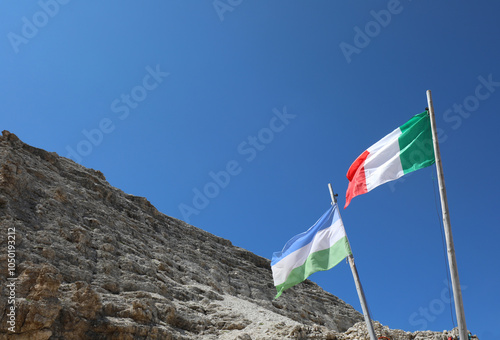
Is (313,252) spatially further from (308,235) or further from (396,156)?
(396,156)

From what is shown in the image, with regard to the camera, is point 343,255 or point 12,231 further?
point 12,231

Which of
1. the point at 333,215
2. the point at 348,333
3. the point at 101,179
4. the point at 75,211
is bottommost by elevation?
Result: the point at 348,333

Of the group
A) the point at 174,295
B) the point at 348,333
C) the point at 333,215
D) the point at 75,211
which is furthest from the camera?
the point at 75,211

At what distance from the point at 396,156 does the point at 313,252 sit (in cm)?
342

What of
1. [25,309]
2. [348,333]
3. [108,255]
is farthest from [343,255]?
[108,255]

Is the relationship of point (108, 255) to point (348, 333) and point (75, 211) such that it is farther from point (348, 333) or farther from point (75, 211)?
point (348, 333)

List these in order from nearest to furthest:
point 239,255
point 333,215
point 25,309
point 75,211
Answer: point 333,215, point 25,309, point 75,211, point 239,255

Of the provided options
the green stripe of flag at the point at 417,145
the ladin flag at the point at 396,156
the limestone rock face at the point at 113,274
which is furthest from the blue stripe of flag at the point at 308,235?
the limestone rock face at the point at 113,274

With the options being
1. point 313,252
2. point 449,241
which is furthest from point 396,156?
point 313,252

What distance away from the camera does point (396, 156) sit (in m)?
9.95

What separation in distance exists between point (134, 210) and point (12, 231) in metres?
19.4

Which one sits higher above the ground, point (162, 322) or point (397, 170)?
point (397, 170)

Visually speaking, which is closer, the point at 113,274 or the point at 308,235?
the point at 308,235

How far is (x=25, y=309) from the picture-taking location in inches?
542
